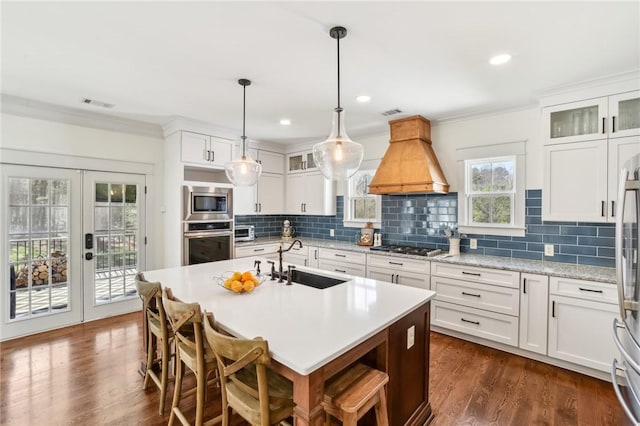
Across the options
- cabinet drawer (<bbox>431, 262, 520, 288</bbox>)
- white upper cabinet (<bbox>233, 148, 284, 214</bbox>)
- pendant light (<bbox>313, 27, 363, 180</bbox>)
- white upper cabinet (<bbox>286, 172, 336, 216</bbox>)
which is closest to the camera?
pendant light (<bbox>313, 27, 363, 180</bbox>)

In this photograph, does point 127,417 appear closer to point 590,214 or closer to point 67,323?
point 67,323

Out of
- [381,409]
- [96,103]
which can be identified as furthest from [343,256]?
[96,103]

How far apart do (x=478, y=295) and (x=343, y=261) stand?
1.74 meters

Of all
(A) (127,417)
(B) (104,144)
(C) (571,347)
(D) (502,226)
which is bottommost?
(A) (127,417)

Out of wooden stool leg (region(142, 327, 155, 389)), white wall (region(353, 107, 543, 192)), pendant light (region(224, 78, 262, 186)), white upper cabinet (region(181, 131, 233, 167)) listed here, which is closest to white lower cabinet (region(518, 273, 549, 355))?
white wall (region(353, 107, 543, 192))

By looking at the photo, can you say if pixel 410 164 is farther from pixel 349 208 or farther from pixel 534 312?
pixel 534 312

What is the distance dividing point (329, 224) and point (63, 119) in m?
3.79

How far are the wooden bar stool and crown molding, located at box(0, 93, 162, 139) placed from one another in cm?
406

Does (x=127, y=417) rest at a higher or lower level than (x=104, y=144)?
lower

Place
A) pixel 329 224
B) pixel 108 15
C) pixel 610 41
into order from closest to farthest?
pixel 108 15
pixel 610 41
pixel 329 224

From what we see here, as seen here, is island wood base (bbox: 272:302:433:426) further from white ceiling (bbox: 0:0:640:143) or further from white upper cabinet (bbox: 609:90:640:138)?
white upper cabinet (bbox: 609:90:640:138)

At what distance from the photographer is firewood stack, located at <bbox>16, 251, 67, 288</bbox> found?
134 inches

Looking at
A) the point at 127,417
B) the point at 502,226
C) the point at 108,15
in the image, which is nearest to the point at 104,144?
the point at 108,15

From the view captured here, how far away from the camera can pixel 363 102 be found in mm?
3227
